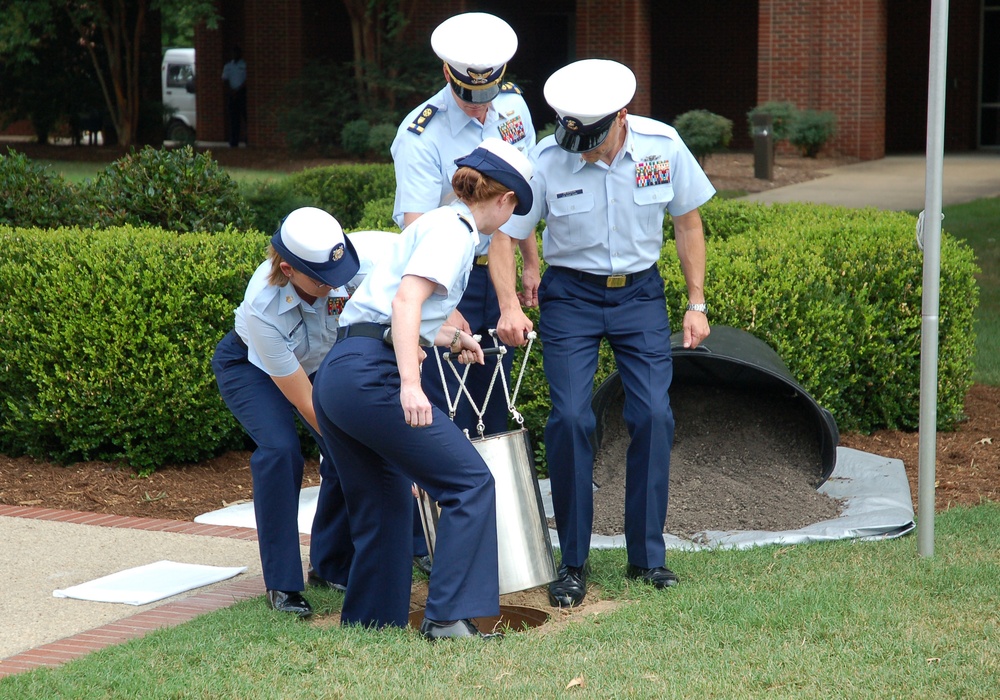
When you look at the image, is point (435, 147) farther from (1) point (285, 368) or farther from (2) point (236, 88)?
(2) point (236, 88)

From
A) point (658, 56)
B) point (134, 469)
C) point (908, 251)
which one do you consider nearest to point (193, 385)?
point (134, 469)

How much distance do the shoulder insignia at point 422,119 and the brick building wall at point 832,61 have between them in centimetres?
1694

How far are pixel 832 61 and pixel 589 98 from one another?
17.5 meters

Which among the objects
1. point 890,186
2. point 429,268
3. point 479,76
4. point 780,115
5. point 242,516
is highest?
point 780,115

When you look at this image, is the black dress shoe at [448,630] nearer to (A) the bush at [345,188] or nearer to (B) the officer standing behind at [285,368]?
(B) the officer standing behind at [285,368]

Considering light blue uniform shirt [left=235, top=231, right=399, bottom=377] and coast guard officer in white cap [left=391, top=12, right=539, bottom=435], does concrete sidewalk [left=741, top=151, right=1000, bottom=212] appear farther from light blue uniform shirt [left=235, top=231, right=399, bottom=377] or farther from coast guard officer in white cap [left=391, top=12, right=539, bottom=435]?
light blue uniform shirt [left=235, top=231, right=399, bottom=377]

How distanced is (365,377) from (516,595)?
1.33 metres

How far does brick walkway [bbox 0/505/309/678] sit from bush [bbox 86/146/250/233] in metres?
2.74

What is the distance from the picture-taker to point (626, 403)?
4.43 m

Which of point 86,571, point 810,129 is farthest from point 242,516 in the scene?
point 810,129

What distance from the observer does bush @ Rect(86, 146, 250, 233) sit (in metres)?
7.73

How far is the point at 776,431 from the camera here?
5.88 meters

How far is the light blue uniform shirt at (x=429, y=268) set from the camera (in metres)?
3.62

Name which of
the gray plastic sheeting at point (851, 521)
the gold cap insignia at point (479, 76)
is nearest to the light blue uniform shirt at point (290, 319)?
the gold cap insignia at point (479, 76)
